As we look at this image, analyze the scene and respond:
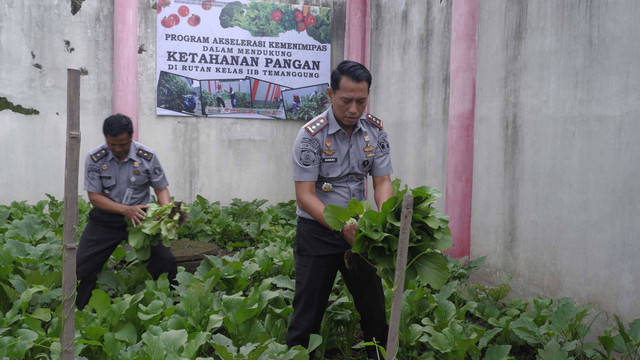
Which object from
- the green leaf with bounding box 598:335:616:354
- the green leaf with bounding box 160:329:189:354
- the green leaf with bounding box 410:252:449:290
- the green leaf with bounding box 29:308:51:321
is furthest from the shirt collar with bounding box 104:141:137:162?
the green leaf with bounding box 598:335:616:354

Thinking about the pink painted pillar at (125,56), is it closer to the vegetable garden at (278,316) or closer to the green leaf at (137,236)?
the vegetable garden at (278,316)

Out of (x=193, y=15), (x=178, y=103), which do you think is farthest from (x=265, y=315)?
(x=193, y=15)

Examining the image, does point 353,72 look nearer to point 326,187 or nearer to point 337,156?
point 337,156

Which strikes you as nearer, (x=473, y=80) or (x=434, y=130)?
(x=473, y=80)

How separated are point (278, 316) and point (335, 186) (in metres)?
1.21

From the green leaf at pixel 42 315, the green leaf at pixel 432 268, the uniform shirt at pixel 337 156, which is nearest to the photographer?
the green leaf at pixel 432 268

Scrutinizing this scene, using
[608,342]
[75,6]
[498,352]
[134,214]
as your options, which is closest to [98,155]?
[134,214]

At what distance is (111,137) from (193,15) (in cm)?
514

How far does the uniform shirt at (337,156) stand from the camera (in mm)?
2633

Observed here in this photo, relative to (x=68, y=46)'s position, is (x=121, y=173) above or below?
below

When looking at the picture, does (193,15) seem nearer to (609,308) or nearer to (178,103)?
(178,103)

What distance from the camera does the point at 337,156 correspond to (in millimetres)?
2727

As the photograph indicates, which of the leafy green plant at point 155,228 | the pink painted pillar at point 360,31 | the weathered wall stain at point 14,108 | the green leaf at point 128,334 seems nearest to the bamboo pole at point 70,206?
the green leaf at point 128,334

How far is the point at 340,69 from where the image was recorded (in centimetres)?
256
